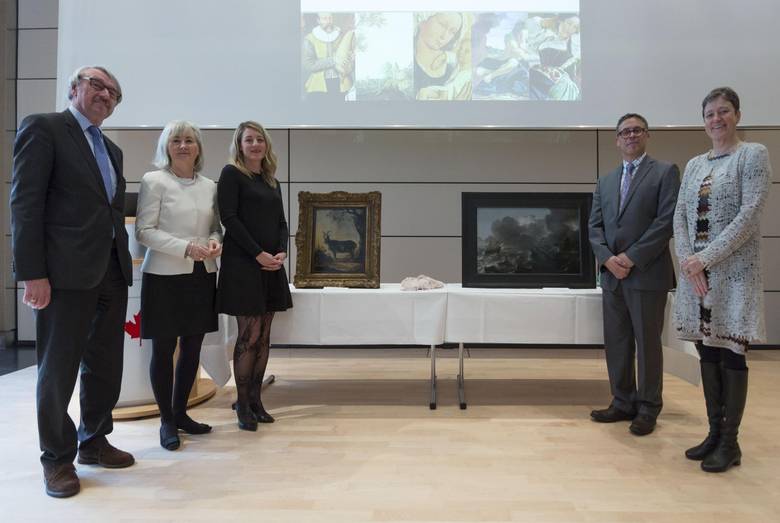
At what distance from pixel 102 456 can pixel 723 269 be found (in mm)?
2876

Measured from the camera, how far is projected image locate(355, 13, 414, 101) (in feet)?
13.2

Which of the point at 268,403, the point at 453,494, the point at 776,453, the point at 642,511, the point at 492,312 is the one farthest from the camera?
the point at 268,403

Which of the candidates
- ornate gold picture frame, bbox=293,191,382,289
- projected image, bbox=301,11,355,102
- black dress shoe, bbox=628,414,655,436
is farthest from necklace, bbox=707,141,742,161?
projected image, bbox=301,11,355,102

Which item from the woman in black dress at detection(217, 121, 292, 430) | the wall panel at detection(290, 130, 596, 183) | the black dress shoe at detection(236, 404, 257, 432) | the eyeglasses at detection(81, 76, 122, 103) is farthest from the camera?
the wall panel at detection(290, 130, 596, 183)

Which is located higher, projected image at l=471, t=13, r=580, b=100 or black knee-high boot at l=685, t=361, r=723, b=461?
projected image at l=471, t=13, r=580, b=100

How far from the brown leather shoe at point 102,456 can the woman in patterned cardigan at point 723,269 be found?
102 inches

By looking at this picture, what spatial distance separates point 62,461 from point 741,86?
5166mm


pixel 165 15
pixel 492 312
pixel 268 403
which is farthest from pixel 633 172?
pixel 165 15

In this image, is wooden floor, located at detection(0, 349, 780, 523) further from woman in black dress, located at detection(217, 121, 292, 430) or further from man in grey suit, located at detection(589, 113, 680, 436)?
woman in black dress, located at detection(217, 121, 292, 430)

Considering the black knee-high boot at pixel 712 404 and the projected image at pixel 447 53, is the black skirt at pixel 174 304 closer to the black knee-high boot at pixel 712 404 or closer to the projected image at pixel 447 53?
the projected image at pixel 447 53

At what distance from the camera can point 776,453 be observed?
2363mm

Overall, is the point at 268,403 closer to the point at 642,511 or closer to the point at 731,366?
the point at 642,511

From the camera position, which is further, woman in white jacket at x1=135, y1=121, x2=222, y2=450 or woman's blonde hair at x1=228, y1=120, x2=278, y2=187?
woman's blonde hair at x1=228, y1=120, x2=278, y2=187

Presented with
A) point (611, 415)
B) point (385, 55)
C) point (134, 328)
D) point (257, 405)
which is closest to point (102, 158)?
point (134, 328)
